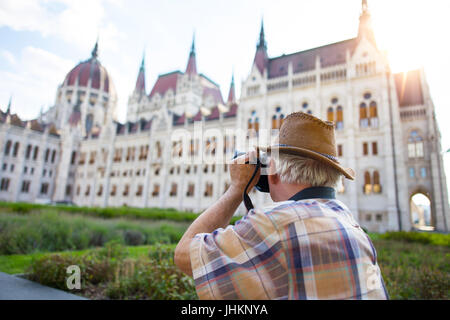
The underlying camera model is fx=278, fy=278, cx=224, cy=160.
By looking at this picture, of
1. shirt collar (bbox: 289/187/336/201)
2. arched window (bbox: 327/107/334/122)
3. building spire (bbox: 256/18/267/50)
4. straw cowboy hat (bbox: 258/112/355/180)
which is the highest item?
building spire (bbox: 256/18/267/50)

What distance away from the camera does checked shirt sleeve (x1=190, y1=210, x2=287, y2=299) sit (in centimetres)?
124

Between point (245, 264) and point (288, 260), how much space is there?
192 mm

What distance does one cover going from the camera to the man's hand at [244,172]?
159cm

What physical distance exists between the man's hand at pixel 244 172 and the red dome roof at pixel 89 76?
70.0 m

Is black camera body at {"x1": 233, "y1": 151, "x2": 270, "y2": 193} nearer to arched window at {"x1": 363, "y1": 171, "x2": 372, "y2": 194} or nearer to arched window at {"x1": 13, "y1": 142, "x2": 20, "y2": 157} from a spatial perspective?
arched window at {"x1": 363, "y1": 171, "x2": 372, "y2": 194}

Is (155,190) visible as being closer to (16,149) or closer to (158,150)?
(158,150)

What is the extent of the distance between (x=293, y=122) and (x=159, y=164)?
37.6 meters

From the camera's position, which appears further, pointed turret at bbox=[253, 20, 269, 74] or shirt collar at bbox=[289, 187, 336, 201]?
pointed turret at bbox=[253, 20, 269, 74]

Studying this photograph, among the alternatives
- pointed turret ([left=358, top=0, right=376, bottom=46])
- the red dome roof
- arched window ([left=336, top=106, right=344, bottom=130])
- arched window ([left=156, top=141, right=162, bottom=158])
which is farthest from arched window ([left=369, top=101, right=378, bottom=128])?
the red dome roof

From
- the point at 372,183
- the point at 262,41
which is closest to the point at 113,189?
the point at 262,41

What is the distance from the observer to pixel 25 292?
3723 mm

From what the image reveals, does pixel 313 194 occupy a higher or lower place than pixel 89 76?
lower

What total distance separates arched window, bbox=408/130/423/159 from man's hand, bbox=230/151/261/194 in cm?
2943
